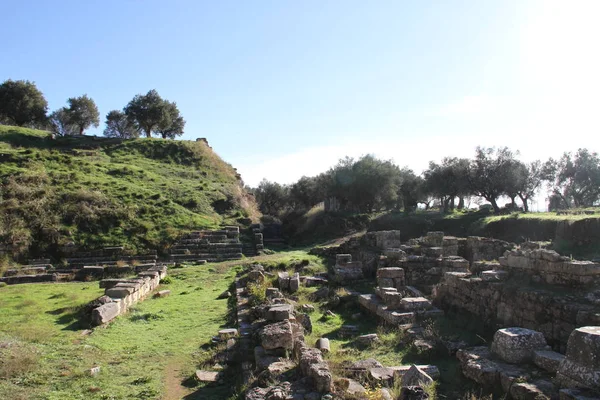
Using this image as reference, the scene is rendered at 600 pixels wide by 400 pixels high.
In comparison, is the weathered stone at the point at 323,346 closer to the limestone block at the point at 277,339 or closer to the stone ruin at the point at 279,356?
the stone ruin at the point at 279,356

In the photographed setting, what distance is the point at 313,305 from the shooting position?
559 inches

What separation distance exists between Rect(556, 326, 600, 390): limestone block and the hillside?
82.1 feet

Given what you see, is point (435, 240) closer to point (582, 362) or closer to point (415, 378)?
point (415, 378)

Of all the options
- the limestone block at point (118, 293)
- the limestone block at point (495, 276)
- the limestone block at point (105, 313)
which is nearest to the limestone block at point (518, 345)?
the limestone block at point (495, 276)

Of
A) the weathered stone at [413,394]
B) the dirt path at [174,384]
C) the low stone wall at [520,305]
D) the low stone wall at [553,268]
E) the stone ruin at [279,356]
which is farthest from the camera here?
the low stone wall at [553,268]

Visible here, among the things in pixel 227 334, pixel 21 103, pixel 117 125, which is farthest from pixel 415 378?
pixel 117 125

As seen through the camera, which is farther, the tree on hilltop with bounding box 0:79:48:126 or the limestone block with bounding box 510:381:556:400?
the tree on hilltop with bounding box 0:79:48:126

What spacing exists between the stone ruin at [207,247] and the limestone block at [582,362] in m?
22.8

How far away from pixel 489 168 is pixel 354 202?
14.7 meters

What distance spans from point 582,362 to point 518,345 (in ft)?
4.55

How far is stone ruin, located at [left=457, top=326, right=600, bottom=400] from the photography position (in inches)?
237

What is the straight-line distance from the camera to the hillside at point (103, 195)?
2756cm

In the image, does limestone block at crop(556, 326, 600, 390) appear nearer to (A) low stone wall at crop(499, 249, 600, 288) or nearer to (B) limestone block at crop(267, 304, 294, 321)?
(A) low stone wall at crop(499, 249, 600, 288)

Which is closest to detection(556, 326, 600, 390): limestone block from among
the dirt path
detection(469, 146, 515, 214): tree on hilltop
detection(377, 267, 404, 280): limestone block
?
the dirt path
